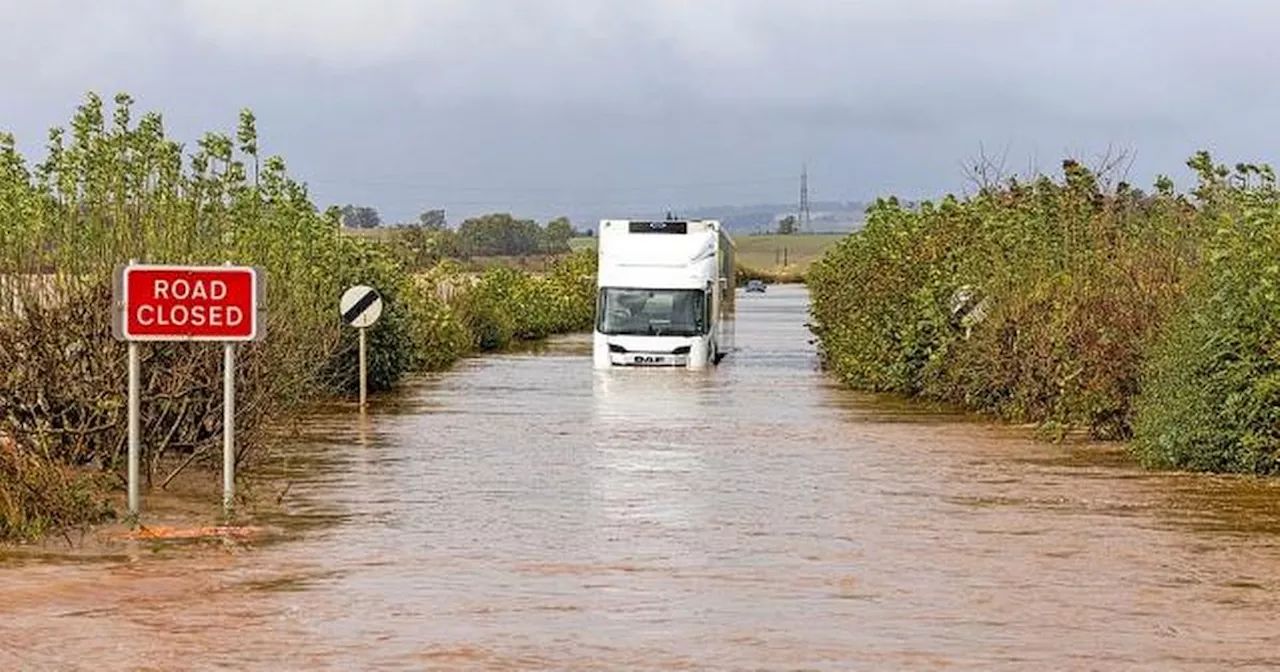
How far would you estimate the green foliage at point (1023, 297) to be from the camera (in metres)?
27.6

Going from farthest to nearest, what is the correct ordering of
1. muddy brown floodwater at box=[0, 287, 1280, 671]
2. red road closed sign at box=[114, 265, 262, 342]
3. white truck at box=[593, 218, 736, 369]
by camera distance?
white truck at box=[593, 218, 736, 369], red road closed sign at box=[114, 265, 262, 342], muddy brown floodwater at box=[0, 287, 1280, 671]

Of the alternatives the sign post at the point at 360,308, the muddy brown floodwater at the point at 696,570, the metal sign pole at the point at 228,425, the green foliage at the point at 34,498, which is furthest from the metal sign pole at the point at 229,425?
the sign post at the point at 360,308

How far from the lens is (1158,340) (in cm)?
2527

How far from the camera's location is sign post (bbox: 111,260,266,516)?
16.8m

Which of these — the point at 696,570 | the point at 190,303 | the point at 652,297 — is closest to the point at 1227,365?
the point at 696,570

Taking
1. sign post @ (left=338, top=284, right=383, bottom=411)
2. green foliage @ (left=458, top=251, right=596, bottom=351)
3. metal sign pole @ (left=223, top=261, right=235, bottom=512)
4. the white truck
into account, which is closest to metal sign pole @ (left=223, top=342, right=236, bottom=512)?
metal sign pole @ (left=223, top=261, right=235, bottom=512)

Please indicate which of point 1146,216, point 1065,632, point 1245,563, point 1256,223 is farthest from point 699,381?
point 1065,632

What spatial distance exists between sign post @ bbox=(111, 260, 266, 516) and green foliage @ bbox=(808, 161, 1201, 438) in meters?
12.4

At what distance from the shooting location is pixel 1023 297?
3222 centimetres

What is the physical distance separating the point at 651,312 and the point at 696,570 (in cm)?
3084

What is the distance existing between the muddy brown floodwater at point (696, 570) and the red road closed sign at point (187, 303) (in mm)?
1639

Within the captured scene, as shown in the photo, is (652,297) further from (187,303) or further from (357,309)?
→ (187,303)

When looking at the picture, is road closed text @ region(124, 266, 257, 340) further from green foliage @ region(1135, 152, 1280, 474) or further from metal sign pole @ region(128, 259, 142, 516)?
green foliage @ region(1135, 152, 1280, 474)

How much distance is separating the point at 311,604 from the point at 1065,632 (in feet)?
14.0
